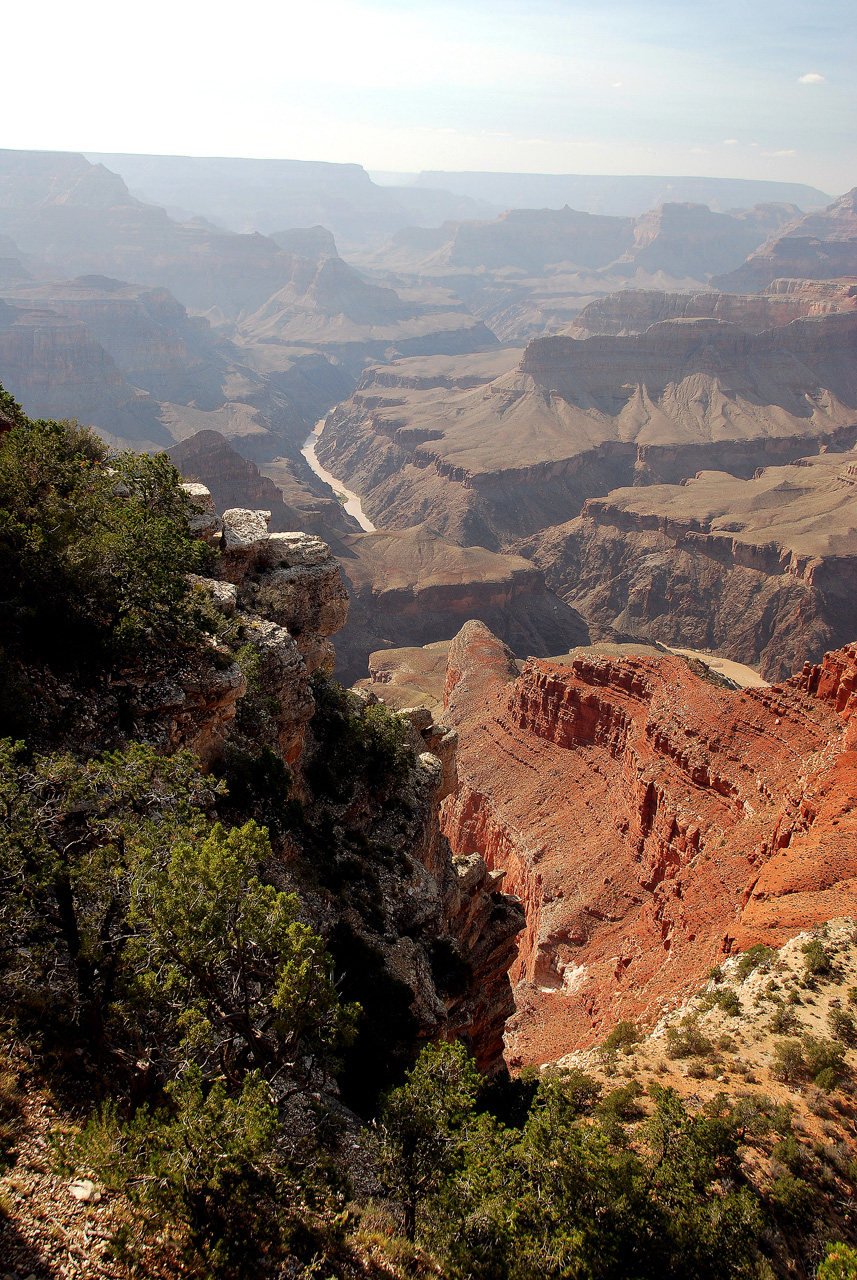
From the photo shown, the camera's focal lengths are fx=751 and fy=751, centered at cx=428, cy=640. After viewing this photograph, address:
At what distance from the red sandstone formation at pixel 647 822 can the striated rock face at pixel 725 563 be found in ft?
242

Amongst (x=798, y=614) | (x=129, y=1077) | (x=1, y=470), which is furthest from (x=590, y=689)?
(x=798, y=614)

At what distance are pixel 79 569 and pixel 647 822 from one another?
3213cm

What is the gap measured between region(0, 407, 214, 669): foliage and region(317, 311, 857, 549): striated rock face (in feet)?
441

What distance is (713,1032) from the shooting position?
21.9 metres

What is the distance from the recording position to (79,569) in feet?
63.9

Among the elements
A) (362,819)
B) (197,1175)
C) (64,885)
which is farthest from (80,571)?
(197,1175)

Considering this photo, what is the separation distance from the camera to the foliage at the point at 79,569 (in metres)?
19.1

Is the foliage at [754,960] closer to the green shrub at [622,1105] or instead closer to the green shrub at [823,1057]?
the green shrub at [823,1057]

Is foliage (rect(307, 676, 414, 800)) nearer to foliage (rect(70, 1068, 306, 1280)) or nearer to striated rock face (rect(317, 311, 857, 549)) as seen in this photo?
foliage (rect(70, 1068, 306, 1280))

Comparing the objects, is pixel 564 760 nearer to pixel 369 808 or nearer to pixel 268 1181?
pixel 369 808

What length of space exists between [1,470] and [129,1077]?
16419 millimetres

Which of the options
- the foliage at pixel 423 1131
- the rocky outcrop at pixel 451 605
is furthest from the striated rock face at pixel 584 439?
the foliage at pixel 423 1131

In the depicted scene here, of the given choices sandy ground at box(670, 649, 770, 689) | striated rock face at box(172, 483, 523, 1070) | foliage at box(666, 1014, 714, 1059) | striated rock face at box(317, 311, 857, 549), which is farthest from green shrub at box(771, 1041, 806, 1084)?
striated rock face at box(317, 311, 857, 549)

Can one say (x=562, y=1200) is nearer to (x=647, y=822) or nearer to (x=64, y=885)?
(x=64, y=885)
